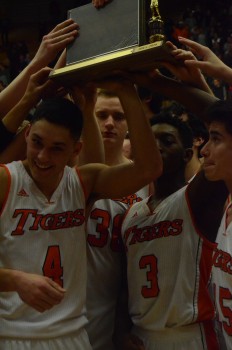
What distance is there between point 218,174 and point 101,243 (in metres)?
0.77

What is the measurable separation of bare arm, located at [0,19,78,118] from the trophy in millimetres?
44

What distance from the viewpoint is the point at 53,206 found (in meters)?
2.61

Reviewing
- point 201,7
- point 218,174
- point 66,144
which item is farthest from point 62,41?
point 201,7

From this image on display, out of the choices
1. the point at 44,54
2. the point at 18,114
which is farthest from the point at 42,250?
the point at 44,54

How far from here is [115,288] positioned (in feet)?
9.94

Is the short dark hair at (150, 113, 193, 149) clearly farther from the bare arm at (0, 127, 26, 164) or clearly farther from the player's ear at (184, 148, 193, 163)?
the bare arm at (0, 127, 26, 164)

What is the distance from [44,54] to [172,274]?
126 centimetres

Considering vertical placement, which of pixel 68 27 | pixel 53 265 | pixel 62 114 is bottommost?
pixel 53 265

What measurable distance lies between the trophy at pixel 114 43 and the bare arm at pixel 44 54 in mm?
44

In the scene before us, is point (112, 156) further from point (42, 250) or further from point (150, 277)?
point (42, 250)

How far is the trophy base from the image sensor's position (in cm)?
238

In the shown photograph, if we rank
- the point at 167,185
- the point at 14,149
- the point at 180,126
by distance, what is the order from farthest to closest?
1. the point at 180,126
2. the point at 167,185
3. the point at 14,149

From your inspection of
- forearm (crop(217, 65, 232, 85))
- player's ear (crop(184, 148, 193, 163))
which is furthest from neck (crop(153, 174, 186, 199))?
forearm (crop(217, 65, 232, 85))

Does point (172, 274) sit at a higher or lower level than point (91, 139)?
lower
